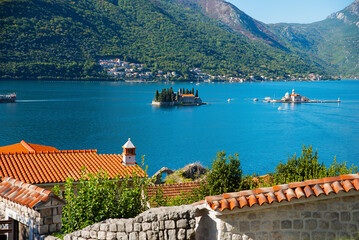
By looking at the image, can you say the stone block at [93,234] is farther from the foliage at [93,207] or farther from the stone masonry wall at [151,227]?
the foliage at [93,207]

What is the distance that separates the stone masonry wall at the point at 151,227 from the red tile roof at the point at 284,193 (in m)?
0.53

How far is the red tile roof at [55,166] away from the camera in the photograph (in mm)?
12945

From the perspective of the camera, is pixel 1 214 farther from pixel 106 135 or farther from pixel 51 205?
pixel 106 135

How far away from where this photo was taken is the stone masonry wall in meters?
5.89

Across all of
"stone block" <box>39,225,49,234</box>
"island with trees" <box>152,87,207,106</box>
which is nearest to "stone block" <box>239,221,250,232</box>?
"stone block" <box>39,225,49,234</box>

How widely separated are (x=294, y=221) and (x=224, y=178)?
839 centimetres

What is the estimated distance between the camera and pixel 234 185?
1405 centimetres

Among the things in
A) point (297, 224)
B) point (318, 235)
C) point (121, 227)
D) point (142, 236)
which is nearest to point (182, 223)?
point (142, 236)

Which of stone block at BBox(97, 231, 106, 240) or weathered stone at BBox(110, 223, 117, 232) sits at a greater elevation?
weathered stone at BBox(110, 223, 117, 232)

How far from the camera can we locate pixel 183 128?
79562 millimetres

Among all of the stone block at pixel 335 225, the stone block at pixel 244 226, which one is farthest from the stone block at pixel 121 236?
the stone block at pixel 335 225

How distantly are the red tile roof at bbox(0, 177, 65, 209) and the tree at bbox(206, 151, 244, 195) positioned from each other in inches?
305

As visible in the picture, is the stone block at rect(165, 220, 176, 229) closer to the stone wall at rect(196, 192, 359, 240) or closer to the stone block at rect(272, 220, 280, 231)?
the stone wall at rect(196, 192, 359, 240)

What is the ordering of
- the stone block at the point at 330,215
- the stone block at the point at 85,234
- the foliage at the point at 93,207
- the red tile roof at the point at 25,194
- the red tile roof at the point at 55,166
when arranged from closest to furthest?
the stone block at the point at 330,215 < the stone block at the point at 85,234 < the red tile roof at the point at 25,194 < the foliage at the point at 93,207 < the red tile roof at the point at 55,166
